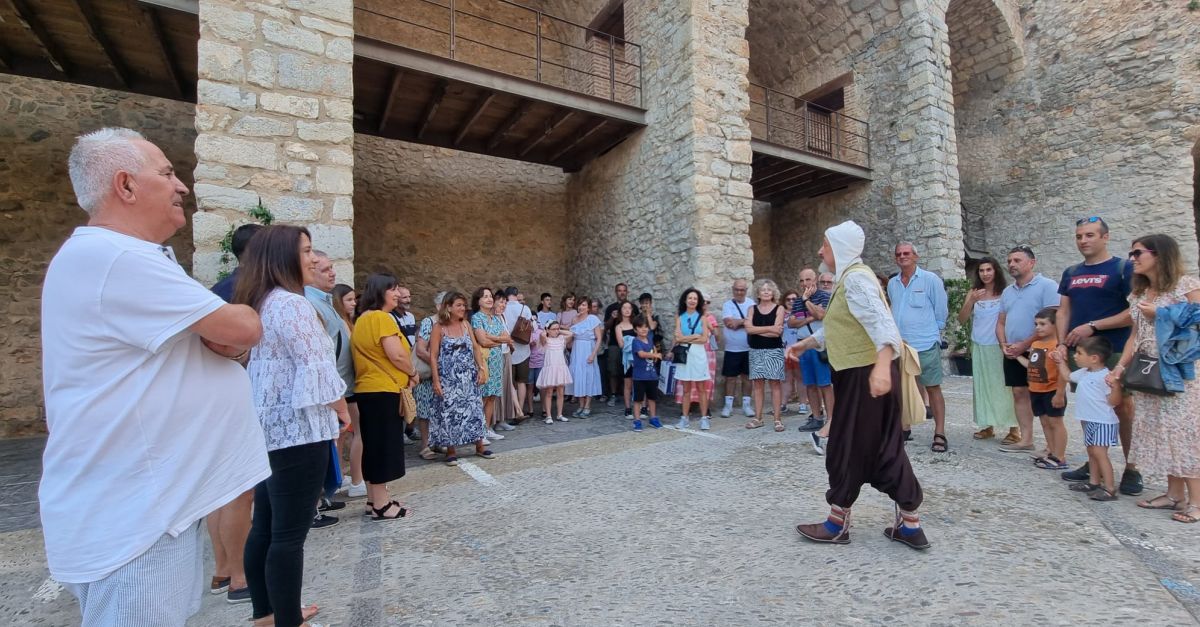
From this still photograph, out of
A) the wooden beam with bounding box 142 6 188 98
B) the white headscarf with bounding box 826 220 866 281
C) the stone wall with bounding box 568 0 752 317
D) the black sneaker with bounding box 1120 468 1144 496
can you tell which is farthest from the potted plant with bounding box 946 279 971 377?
the wooden beam with bounding box 142 6 188 98

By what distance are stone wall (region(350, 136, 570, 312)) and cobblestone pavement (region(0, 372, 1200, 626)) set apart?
6.24m

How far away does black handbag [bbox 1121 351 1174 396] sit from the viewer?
2.87 m

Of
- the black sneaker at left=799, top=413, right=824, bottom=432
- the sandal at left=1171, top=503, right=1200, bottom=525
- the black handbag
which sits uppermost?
the black handbag

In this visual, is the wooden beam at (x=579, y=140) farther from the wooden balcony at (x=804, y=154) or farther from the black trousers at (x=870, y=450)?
the black trousers at (x=870, y=450)

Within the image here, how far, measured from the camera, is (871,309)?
8.18 ft

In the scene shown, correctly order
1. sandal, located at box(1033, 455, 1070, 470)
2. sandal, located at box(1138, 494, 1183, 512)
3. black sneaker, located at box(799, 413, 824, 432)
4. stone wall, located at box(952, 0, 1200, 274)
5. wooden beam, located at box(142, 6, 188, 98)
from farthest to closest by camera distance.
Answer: stone wall, located at box(952, 0, 1200, 274) < black sneaker, located at box(799, 413, 824, 432) < wooden beam, located at box(142, 6, 188, 98) < sandal, located at box(1033, 455, 1070, 470) < sandal, located at box(1138, 494, 1183, 512)

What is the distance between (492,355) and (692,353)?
7.48 feet

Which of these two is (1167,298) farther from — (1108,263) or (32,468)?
(32,468)

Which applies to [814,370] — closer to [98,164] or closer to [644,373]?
[644,373]

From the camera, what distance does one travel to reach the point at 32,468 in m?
4.96

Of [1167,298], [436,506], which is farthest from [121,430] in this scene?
[1167,298]

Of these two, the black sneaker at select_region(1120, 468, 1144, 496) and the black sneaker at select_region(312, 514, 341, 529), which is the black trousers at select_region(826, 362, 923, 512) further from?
the black sneaker at select_region(312, 514, 341, 529)

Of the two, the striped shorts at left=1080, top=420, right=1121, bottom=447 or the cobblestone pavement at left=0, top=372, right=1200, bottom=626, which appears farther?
the striped shorts at left=1080, top=420, right=1121, bottom=447

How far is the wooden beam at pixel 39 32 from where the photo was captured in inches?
191
